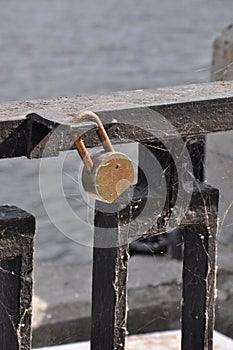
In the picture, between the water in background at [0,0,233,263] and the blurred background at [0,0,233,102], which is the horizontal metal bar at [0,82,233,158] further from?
the blurred background at [0,0,233,102]

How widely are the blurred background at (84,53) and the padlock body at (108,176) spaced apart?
3771 mm

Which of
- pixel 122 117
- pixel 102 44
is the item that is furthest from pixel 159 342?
pixel 102 44

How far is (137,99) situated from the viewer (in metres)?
1.54

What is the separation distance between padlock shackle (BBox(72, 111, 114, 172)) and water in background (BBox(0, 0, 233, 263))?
3.83 meters

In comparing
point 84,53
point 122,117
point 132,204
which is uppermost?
point 84,53

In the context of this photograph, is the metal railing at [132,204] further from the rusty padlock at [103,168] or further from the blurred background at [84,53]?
the blurred background at [84,53]

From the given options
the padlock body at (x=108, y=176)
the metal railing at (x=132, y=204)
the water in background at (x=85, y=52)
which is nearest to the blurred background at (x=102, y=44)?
the water in background at (x=85, y=52)

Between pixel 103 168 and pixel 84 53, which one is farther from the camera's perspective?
pixel 84 53

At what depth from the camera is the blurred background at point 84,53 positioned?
6164 millimetres

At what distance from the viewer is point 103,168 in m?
1.39

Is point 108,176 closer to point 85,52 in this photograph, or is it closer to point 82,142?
point 82,142

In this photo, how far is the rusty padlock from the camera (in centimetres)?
139

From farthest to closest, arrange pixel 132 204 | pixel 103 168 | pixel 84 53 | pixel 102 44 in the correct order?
pixel 102 44 < pixel 84 53 < pixel 132 204 < pixel 103 168

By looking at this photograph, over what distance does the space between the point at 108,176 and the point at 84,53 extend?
835cm
